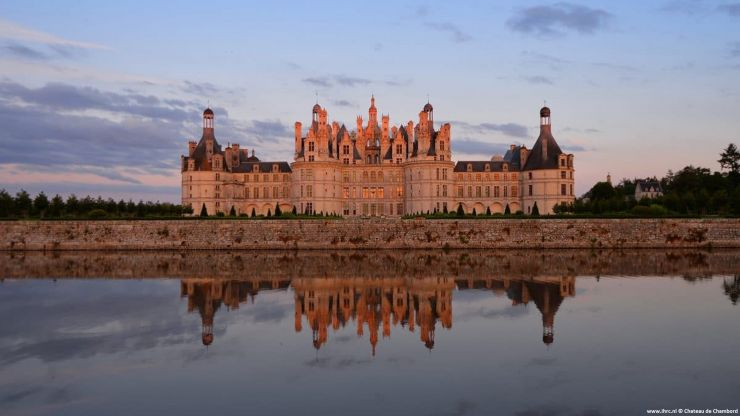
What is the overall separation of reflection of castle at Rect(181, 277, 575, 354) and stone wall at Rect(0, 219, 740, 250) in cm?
1465

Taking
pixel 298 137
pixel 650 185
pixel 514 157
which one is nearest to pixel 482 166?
pixel 514 157

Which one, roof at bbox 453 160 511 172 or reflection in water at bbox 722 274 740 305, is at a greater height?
roof at bbox 453 160 511 172

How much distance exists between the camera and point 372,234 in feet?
124

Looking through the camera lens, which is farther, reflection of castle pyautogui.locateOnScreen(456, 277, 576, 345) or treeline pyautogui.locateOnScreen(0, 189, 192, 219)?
treeline pyautogui.locateOnScreen(0, 189, 192, 219)

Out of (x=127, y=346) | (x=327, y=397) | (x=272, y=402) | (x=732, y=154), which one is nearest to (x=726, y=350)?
(x=327, y=397)

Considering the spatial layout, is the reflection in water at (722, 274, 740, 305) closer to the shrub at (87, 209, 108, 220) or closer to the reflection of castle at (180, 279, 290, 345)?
the reflection of castle at (180, 279, 290, 345)

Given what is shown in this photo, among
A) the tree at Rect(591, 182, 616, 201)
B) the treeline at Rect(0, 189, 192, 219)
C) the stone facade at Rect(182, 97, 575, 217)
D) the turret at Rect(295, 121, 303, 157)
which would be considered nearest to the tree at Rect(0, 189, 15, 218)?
the treeline at Rect(0, 189, 192, 219)

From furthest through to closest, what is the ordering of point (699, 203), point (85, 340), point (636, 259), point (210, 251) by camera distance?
point (699, 203) < point (210, 251) < point (636, 259) < point (85, 340)

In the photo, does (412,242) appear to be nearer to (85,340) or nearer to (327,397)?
(85,340)

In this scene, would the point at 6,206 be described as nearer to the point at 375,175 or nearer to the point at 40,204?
the point at 40,204

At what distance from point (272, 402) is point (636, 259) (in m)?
26.2

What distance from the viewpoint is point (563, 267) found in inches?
1045

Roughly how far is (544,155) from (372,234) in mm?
26552

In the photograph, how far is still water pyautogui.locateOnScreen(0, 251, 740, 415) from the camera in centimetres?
947
